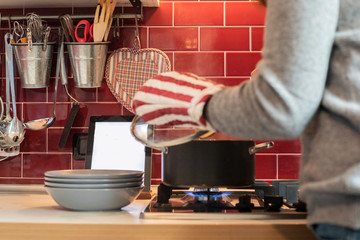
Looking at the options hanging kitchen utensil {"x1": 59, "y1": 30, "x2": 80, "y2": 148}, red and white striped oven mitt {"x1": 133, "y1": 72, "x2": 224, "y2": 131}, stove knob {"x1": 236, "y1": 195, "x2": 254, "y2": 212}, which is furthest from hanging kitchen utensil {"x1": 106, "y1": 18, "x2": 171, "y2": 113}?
red and white striped oven mitt {"x1": 133, "y1": 72, "x2": 224, "y2": 131}

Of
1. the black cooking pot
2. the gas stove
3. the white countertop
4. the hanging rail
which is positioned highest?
the hanging rail

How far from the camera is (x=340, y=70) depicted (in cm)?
60

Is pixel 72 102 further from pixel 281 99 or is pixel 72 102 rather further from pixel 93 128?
pixel 281 99

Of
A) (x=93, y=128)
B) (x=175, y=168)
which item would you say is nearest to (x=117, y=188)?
→ (x=175, y=168)

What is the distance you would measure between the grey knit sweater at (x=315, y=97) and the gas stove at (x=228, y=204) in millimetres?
497

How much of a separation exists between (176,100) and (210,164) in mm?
559

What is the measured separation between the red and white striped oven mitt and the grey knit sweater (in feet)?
0.10

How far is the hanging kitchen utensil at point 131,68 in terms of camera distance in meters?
1.75

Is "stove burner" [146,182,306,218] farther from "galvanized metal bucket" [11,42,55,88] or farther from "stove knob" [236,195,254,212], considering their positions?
"galvanized metal bucket" [11,42,55,88]

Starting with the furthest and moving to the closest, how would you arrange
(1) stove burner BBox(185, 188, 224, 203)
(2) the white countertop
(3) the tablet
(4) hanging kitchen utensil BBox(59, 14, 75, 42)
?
(4) hanging kitchen utensil BBox(59, 14, 75, 42), (3) the tablet, (1) stove burner BBox(185, 188, 224, 203), (2) the white countertop

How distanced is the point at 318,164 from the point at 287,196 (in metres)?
0.72

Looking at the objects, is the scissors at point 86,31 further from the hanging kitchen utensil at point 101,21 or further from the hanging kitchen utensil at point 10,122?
the hanging kitchen utensil at point 10,122

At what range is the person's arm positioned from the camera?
0.56m

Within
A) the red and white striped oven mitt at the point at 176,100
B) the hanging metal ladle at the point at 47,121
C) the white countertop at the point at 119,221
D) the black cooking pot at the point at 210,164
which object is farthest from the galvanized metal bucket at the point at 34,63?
the red and white striped oven mitt at the point at 176,100
